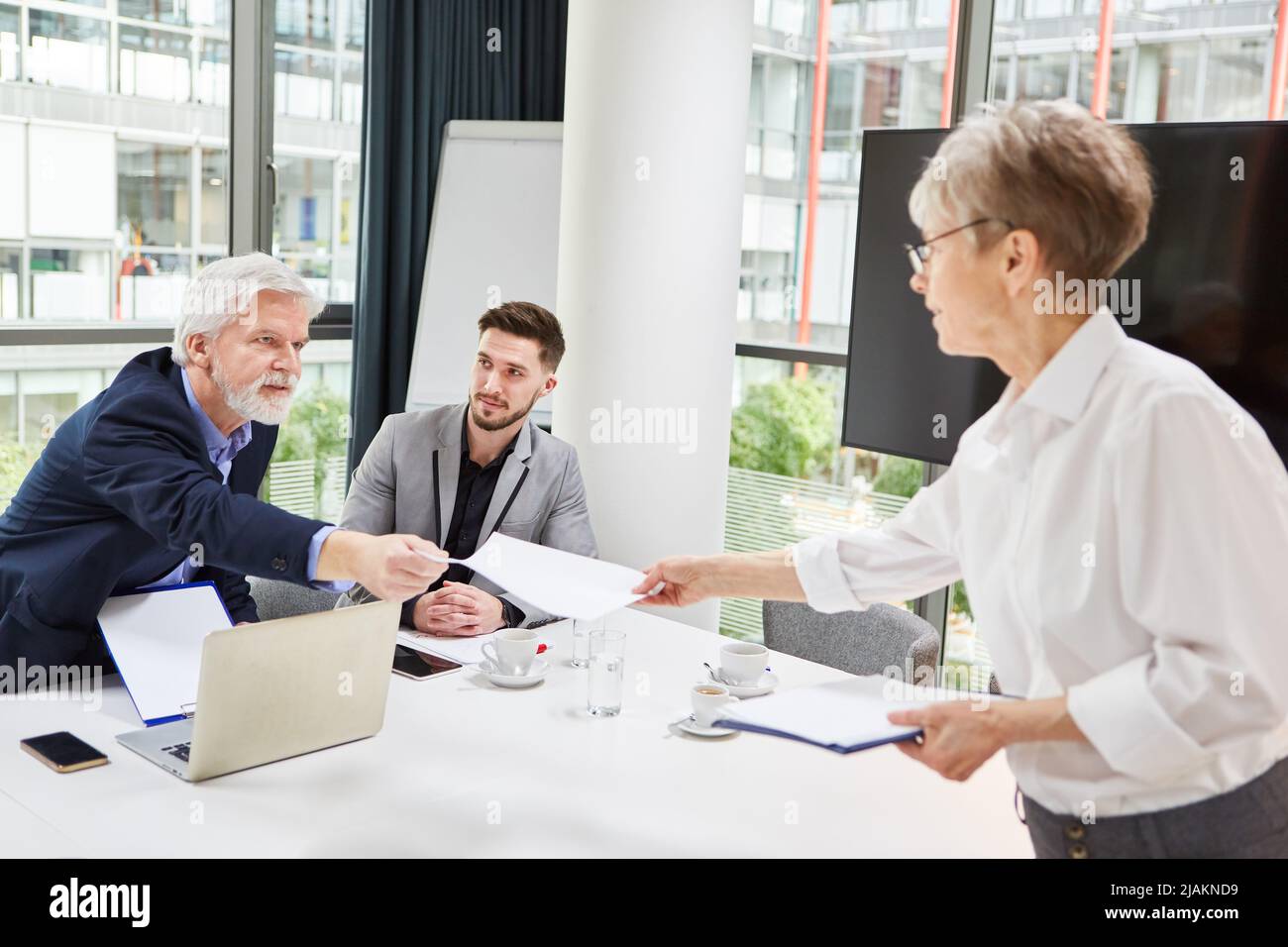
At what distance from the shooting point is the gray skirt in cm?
139

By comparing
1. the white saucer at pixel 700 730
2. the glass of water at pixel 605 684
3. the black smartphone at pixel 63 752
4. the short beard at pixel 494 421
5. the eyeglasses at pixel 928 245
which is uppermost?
the eyeglasses at pixel 928 245

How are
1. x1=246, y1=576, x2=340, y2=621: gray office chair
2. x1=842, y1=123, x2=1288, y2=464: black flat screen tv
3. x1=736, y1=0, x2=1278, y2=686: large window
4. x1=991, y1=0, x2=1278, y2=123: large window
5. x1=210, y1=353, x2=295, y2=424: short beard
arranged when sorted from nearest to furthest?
x1=210, y1=353, x2=295, y2=424: short beard < x1=842, y1=123, x2=1288, y2=464: black flat screen tv < x1=246, y1=576, x2=340, y2=621: gray office chair < x1=991, y1=0, x2=1278, y2=123: large window < x1=736, y1=0, x2=1278, y2=686: large window

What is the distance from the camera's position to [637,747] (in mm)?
2180

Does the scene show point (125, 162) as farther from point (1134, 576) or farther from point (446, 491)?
point (1134, 576)

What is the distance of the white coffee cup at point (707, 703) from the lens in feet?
7.41

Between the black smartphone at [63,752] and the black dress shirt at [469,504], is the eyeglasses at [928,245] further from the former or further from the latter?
the black dress shirt at [469,504]

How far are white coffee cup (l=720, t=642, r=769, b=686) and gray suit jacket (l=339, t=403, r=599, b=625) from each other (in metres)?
0.89

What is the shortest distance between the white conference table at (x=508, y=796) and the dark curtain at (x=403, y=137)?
2.61 m

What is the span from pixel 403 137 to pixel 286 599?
2284mm

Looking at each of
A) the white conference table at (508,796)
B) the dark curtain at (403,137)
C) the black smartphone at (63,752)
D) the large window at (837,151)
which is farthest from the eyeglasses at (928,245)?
the dark curtain at (403,137)

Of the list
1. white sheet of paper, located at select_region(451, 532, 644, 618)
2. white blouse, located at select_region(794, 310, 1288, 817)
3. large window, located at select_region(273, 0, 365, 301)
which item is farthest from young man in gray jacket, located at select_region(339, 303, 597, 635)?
white blouse, located at select_region(794, 310, 1288, 817)

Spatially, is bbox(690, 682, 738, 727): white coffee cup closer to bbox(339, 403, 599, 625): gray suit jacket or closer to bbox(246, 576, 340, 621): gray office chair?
bbox(339, 403, 599, 625): gray suit jacket

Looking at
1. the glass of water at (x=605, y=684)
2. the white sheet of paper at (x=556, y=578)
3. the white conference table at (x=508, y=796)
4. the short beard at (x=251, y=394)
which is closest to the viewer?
the white conference table at (x=508, y=796)
